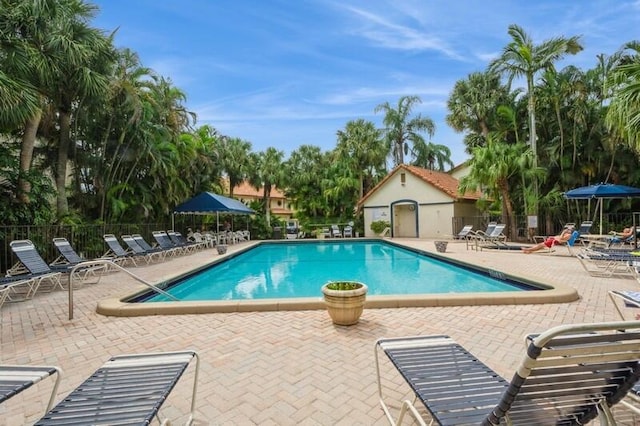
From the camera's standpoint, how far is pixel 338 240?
20.8m

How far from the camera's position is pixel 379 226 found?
23297mm

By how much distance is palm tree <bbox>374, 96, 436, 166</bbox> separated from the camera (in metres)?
27.1

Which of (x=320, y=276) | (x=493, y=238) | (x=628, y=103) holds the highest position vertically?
(x=628, y=103)

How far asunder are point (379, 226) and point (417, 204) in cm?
298

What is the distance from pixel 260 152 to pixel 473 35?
19962 millimetres

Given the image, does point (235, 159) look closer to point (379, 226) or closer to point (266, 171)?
point (266, 171)

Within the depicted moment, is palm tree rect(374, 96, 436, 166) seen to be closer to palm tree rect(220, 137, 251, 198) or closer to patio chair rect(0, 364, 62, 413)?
palm tree rect(220, 137, 251, 198)

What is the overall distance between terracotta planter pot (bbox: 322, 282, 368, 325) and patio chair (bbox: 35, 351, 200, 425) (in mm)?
2257

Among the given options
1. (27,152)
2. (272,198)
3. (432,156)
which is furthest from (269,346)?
(272,198)

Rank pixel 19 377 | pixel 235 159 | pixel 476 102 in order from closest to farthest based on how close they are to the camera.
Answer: pixel 19 377, pixel 476 102, pixel 235 159

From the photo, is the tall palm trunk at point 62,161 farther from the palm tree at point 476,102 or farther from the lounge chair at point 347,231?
the palm tree at point 476,102

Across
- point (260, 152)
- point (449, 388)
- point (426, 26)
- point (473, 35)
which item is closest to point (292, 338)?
point (449, 388)

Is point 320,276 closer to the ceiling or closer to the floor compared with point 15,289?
closer to the floor

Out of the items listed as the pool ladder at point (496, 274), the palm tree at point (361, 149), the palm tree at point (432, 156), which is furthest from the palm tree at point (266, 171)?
the pool ladder at point (496, 274)
